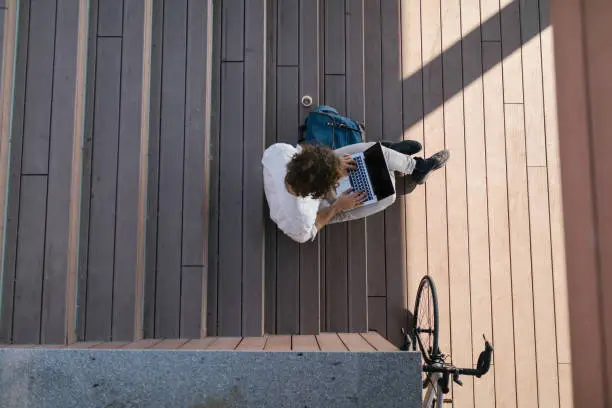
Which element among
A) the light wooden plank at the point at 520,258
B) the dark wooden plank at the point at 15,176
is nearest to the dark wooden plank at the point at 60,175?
the dark wooden plank at the point at 15,176

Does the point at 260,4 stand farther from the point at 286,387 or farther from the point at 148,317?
the point at 286,387

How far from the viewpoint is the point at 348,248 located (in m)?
2.67

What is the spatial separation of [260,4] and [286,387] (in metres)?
2.03

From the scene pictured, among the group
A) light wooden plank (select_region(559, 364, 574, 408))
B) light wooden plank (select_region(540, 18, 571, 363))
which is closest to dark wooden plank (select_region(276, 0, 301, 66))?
light wooden plank (select_region(540, 18, 571, 363))

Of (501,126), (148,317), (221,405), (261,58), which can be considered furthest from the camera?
(501,126)

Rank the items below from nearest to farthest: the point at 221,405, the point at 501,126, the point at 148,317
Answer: the point at 221,405, the point at 148,317, the point at 501,126

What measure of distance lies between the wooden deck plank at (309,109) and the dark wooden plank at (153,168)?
0.79 metres

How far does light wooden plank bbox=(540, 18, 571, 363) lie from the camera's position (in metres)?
2.70

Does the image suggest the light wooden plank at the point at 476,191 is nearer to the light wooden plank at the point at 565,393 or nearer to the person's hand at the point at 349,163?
the light wooden plank at the point at 565,393

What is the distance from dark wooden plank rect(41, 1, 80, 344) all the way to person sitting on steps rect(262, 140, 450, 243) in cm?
101

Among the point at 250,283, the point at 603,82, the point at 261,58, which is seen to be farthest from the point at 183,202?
the point at 603,82

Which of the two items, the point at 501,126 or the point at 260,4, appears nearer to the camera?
the point at 260,4

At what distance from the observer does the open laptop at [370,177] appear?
2.38 m

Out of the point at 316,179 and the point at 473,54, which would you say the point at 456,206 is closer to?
the point at 473,54
